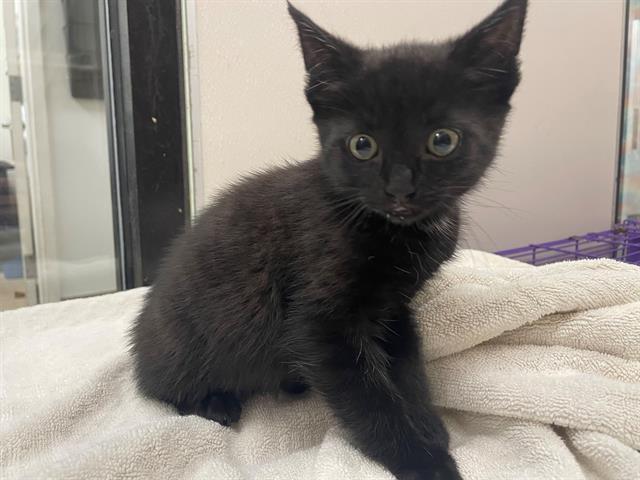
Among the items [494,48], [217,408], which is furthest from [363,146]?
[217,408]

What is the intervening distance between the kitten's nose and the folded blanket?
0.86 feet

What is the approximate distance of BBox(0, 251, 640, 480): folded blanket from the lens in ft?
2.31

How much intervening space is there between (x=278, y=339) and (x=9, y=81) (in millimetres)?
1312

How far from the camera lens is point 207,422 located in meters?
0.81

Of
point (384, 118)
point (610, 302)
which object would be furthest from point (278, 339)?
point (610, 302)

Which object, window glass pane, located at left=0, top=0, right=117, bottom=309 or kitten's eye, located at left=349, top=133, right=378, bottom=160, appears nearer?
kitten's eye, located at left=349, top=133, right=378, bottom=160

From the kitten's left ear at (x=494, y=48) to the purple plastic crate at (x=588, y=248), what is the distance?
1.18 m

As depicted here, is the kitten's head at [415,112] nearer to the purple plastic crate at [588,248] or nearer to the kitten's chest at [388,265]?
the kitten's chest at [388,265]

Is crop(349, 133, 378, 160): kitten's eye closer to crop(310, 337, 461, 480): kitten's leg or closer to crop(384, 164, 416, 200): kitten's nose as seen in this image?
crop(384, 164, 416, 200): kitten's nose

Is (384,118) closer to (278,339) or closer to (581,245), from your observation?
(278,339)

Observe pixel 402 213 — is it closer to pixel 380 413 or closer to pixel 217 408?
pixel 380 413

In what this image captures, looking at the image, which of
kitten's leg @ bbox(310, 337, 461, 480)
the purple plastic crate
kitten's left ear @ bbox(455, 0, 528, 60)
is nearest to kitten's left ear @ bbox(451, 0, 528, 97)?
kitten's left ear @ bbox(455, 0, 528, 60)

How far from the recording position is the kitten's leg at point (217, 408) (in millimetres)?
902

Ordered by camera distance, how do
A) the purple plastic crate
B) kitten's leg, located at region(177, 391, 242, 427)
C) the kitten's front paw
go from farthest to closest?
the purple plastic crate
kitten's leg, located at region(177, 391, 242, 427)
the kitten's front paw
